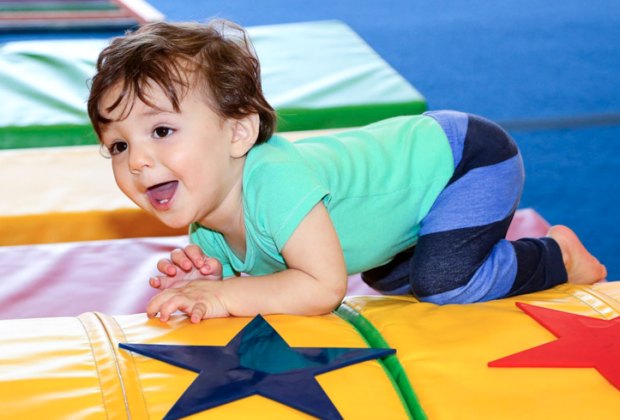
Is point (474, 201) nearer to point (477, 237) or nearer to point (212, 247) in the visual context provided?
point (477, 237)

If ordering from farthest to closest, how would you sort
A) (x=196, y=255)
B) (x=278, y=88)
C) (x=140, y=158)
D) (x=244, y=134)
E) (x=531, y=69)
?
1. (x=531, y=69)
2. (x=278, y=88)
3. (x=196, y=255)
4. (x=244, y=134)
5. (x=140, y=158)

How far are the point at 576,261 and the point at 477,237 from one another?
0.74 feet

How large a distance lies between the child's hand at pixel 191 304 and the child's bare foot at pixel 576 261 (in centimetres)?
66

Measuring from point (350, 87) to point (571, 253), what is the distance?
1.21 metres

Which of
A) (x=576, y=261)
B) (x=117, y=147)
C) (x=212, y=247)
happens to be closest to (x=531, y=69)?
(x=576, y=261)

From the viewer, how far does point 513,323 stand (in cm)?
129

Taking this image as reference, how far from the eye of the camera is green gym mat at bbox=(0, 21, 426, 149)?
2.43 meters

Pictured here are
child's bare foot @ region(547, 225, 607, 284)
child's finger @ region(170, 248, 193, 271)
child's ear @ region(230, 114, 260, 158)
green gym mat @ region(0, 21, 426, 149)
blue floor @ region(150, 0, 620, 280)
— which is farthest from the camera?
→ blue floor @ region(150, 0, 620, 280)

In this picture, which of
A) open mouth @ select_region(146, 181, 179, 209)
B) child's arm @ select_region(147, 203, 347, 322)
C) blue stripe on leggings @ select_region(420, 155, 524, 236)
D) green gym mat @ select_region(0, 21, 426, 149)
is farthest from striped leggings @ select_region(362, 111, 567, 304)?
green gym mat @ select_region(0, 21, 426, 149)

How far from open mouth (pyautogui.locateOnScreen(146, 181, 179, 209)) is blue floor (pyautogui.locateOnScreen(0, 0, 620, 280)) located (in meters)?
1.29

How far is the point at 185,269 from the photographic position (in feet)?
4.97

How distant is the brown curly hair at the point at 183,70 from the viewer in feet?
4.29

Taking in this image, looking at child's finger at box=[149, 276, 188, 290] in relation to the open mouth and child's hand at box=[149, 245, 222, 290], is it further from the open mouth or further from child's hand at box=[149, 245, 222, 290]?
the open mouth

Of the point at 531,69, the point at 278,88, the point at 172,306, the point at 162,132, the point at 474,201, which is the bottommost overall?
the point at 531,69
